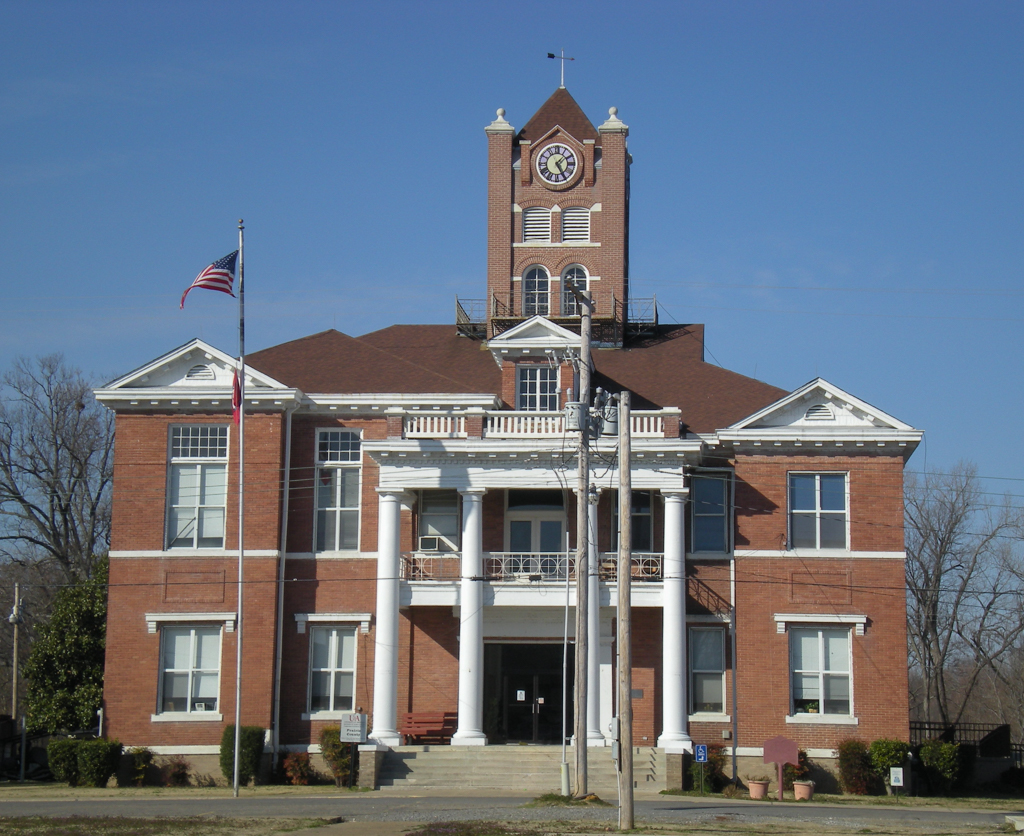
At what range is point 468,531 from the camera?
3528cm

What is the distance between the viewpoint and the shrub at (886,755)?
112 feet

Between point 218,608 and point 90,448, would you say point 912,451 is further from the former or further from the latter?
point 90,448

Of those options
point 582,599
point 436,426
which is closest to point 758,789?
point 582,599

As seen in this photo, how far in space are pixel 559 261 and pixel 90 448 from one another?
21649 mm

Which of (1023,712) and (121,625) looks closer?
(121,625)

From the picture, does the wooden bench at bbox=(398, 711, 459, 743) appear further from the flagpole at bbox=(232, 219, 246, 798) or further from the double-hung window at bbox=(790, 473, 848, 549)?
the double-hung window at bbox=(790, 473, 848, 549)

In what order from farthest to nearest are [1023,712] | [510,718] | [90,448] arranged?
[1023,712] < [90,448] < [510,718]

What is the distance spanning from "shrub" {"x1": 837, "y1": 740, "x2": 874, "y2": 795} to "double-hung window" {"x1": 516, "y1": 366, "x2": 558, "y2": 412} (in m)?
12.6

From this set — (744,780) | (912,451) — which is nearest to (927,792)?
(744,780)

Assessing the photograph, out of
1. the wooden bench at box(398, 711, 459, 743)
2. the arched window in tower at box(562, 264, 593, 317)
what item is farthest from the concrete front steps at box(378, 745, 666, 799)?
the arched window in tower at box(562, 264, 593, 317)

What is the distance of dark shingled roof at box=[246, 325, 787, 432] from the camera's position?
3891 centimetres

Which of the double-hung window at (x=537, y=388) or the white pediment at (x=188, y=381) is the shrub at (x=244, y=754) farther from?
the double-hung window at (x=537, y=388)

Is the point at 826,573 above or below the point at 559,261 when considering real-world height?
below

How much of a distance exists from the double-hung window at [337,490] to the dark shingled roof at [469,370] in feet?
4.98
